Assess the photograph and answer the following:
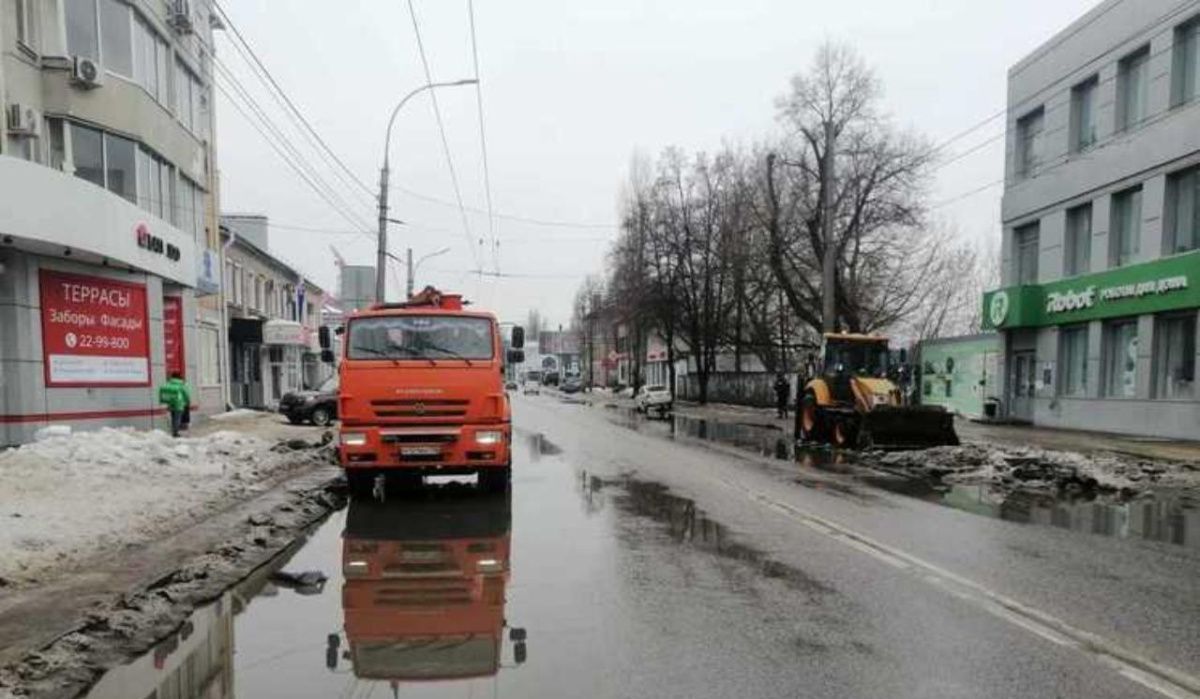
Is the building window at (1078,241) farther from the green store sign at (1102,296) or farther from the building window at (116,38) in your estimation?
the building window at (116,38)

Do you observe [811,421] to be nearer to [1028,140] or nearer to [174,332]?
[1028,140]

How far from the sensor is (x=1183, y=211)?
22.3 m

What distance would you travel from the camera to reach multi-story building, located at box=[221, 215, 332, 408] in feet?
119

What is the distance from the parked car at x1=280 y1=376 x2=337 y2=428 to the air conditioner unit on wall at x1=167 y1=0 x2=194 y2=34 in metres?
11.5

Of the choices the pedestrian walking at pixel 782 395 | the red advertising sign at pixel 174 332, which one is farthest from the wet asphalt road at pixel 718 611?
the pedestrian walking at pixel 782 395

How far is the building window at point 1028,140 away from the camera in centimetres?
2927

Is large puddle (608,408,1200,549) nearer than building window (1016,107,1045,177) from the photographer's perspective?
Yes

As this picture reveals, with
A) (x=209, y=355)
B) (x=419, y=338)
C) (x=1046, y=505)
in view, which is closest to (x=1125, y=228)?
(x=1046, y=505)

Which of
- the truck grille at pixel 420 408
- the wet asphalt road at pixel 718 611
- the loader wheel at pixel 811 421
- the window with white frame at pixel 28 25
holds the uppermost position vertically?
the window with white frame at pixel 28 25

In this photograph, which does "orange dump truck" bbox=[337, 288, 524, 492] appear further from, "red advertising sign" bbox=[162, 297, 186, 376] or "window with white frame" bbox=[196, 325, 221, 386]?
"window with white frame" bbox=[196, 325, 221, 386]

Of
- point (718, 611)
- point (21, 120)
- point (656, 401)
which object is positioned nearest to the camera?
point (718, 611)

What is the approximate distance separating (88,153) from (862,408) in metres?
17.9

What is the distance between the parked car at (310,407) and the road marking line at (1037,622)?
895 inches

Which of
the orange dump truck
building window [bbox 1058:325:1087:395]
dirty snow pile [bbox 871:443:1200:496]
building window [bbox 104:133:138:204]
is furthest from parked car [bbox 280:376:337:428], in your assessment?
building window [bbox 1058:325:1087:395]
